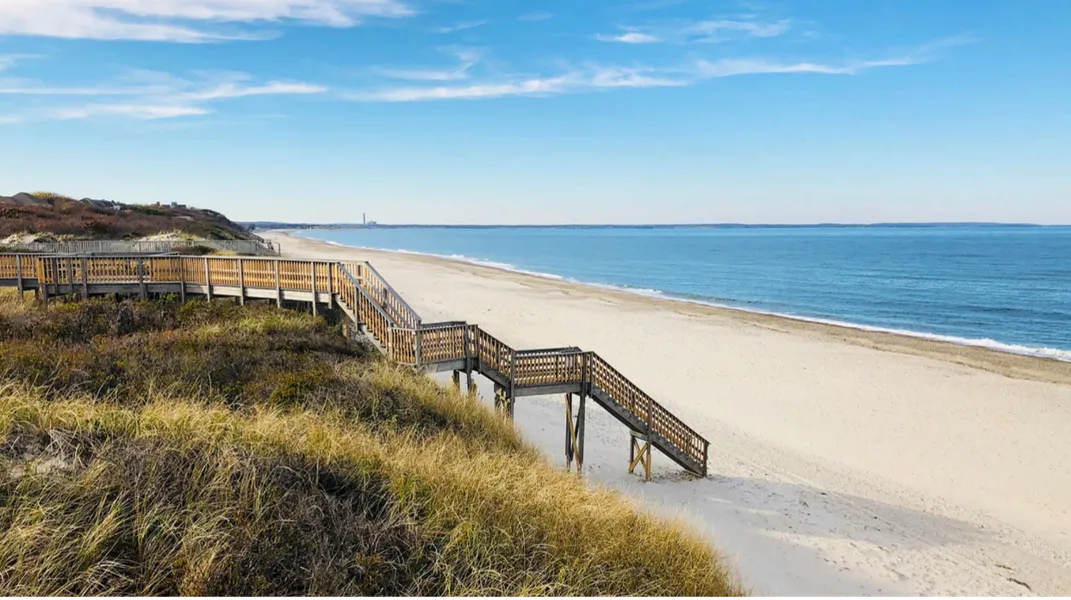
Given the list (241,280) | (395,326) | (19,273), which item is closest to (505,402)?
(395,326)

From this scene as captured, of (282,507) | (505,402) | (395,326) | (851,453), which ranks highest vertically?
(395,326)

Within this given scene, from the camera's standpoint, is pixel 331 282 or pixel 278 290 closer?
pixel 331 282

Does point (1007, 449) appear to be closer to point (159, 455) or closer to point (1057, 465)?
point (1057, 465)

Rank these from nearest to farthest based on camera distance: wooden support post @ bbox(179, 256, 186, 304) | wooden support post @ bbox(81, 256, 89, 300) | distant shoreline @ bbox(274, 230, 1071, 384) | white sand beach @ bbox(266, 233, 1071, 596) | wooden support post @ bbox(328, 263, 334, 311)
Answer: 1. white sand beach @ bbox(266, 233, 1071, 596)
2. wooden support post @ bbox(328, 263, 334, 311)
3. wooden support post @ bbox(81, 256, 89, 300)
4. wooden support post @ bbox(179, 256, 186, 304)
5. distant shoreline @ bbox(274, 230, 1071, 384)

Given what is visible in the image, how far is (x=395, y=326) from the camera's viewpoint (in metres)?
12.8

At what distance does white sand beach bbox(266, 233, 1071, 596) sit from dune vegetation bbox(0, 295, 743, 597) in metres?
3.49

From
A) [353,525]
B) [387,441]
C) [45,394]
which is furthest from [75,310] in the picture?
[353,525]

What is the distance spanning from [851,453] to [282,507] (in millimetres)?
14965

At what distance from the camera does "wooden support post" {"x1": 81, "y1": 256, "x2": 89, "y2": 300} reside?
1631 cm

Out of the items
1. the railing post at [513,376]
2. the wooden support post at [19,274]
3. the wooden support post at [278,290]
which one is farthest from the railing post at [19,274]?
the railing post at [513,376]

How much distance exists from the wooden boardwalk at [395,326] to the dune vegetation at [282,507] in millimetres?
3469

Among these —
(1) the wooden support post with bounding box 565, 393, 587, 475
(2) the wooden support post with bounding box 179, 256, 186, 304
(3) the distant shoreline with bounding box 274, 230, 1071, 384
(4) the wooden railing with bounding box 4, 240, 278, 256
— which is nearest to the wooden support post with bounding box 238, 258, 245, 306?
(2) the wooden support post with bounding box 179, 256, 186, 304

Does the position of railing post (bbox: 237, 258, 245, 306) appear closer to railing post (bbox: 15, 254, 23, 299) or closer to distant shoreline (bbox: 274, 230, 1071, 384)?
railing post (bbox: 15, 254, 23, 299)

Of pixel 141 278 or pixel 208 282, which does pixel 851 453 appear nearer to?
pixel 208 282
